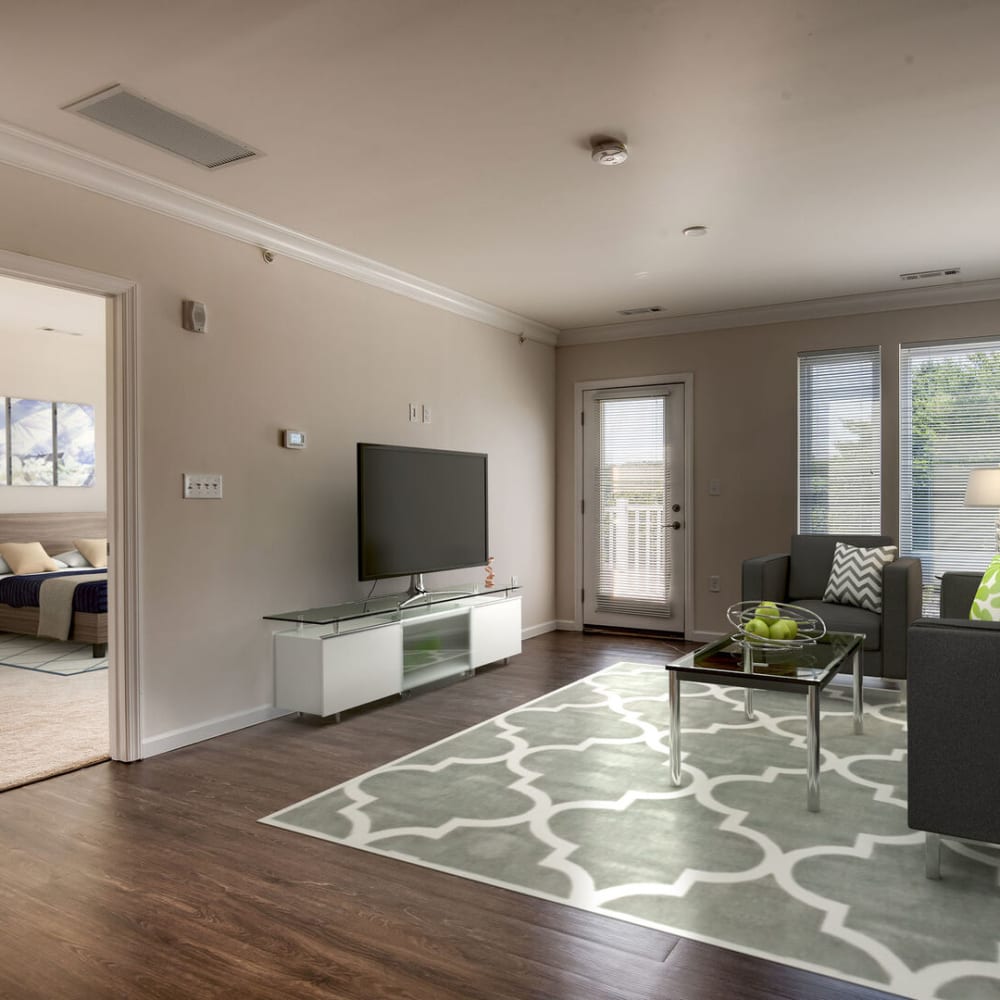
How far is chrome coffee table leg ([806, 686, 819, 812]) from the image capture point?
9.46ft

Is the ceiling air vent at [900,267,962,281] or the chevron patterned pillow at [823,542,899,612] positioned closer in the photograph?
the chevron patterned pillow at [823,542,899,612]

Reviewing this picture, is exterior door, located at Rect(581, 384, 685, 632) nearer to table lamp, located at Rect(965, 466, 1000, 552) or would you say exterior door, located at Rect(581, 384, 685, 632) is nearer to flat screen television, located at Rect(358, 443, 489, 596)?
flat screen television, located at Rect(358, 443, 489, 596)

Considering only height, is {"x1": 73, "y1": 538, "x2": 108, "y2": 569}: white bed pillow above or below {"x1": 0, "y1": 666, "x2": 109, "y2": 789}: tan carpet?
above

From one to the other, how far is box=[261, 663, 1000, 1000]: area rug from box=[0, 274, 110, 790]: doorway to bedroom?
1.78 meters

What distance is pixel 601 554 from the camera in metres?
6.91

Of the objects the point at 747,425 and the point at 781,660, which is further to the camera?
the point at 747,425

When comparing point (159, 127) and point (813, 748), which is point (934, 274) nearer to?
point (813, 748)

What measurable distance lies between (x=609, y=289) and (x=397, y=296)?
55.4 inches

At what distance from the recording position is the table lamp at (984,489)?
4.70 meters

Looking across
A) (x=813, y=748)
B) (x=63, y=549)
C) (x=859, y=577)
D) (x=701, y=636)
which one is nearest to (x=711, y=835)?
(x=813, y=748)

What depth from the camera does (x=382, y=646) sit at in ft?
14.6

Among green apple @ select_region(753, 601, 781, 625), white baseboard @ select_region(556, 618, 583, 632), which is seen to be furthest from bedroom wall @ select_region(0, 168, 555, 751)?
green apple @ select_region(753, 601, 781, 625)

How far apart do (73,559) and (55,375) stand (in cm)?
170

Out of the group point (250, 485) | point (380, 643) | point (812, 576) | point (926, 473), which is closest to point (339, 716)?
point (380, 643)
